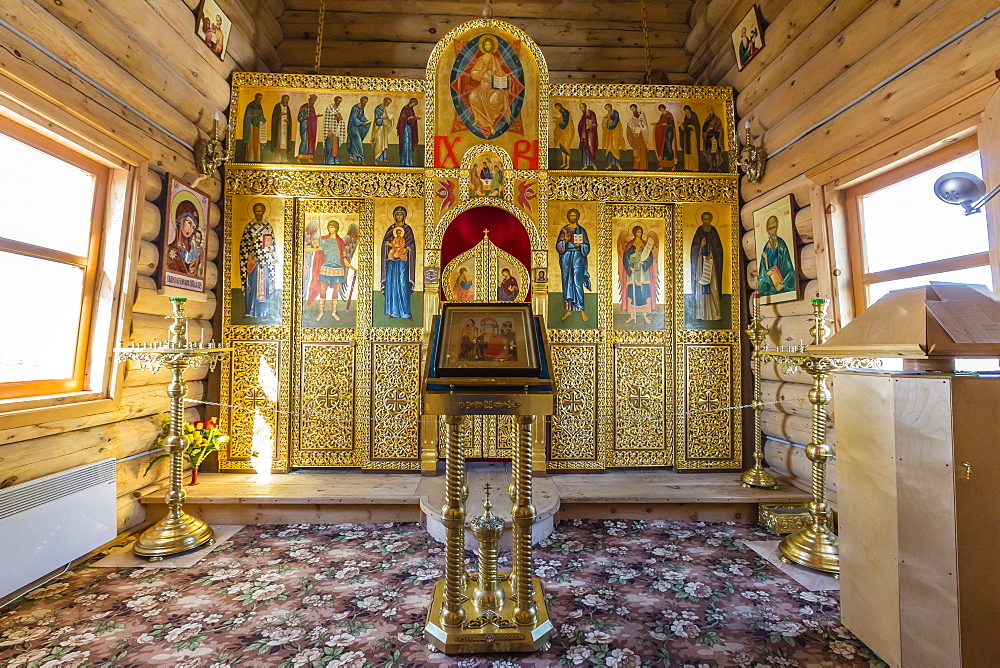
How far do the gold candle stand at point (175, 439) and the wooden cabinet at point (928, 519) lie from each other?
176 inches

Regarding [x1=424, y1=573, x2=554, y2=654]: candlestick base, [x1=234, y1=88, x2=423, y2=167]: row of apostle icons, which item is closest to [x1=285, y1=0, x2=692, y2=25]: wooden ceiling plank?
[x1=234, y1=88, x2=423, y2=167]: row of apostle icons

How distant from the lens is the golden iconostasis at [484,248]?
17.2 feet

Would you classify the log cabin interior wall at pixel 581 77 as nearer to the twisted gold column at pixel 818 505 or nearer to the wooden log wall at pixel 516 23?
the wooden log wall at pixel 516 23

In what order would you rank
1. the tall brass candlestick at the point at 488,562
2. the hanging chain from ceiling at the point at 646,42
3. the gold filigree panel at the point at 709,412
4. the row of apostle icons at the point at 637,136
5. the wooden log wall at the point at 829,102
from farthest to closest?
the hanging chain from ceiling at the point at 646,42
the row of apostle icons at the point at 637,136
the gold filigree panel at the point at 709,412
the wooden log wall at the point at 829,102
the tall brass candlestick at the point at 488,562

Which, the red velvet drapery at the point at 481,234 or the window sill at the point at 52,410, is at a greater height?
the red velvet drapery at the point at 481,234

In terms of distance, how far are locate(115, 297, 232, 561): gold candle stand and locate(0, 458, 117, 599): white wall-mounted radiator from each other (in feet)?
1.23

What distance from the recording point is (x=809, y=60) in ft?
13.8

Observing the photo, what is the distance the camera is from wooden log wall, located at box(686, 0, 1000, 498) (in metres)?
2.87

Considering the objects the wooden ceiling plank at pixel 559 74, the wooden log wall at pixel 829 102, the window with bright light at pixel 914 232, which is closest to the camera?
the wooden log wall at pixel 829 102

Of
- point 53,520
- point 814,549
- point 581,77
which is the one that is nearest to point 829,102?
point 581,77

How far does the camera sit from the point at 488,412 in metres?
2.28

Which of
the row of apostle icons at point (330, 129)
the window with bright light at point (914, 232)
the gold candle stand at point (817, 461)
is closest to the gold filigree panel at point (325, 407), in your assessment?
the row of apostle icons at point (330, 129)

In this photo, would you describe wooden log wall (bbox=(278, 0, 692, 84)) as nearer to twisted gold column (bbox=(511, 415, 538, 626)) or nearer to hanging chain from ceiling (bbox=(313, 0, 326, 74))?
hanging chain from ceiling (bbox=(313, 0, 326, 74))

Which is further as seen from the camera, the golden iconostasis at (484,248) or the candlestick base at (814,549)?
the golden iconostasis at (484,248)
